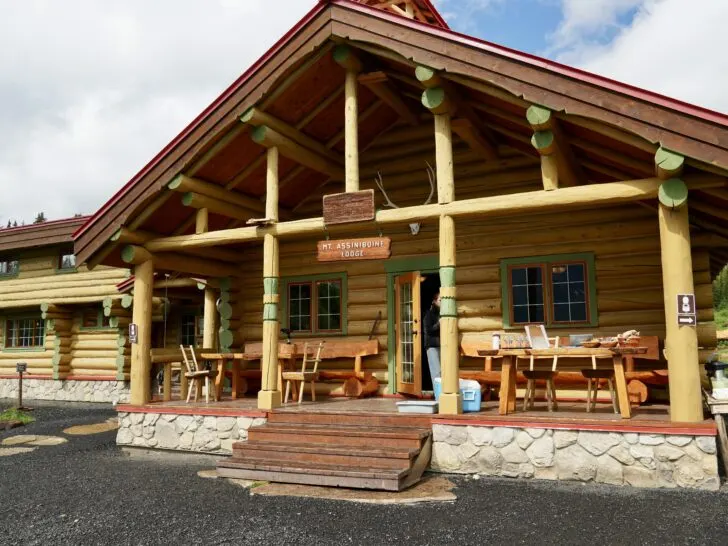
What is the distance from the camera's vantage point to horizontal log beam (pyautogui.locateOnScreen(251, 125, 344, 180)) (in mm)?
9148

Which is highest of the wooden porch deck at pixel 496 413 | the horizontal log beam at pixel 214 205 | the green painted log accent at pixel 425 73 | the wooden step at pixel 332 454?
the green painted log accent at pixel 425 73

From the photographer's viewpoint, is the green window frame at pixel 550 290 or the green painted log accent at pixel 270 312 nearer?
the green painted log accent at pixel 270 312

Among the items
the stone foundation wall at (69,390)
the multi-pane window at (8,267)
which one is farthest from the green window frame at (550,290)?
the multi-pane window at (8,267)

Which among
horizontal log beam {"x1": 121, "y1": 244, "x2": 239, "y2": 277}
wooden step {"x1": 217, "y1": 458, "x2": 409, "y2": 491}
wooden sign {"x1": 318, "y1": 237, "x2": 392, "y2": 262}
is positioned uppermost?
horizontal log beam {"x1": 121, "y1": 244, "x2": 239, "y2": 277}

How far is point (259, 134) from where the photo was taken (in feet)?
30.0

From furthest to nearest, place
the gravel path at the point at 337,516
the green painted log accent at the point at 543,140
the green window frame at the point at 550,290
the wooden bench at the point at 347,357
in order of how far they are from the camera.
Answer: the wooden bench at the point at 347,357 < the green window frame at the point at 550,290 < the green painted log accent at the point at 543,140 < the gravel path at the point at 337,516

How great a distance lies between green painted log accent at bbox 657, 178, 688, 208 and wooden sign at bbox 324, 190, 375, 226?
3602mm

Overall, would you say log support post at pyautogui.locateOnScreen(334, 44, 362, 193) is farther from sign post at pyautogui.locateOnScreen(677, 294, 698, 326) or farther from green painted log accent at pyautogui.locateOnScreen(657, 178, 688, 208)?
sign post at pyautogui.locateOnScreen(677, 294, 698, 326)

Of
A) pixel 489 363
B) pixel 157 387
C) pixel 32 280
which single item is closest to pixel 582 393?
pixel 489 363

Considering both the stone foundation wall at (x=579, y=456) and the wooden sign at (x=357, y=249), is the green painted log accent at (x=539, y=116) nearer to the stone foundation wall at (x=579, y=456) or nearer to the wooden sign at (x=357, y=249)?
the wooden sign at (x=357, y=249)

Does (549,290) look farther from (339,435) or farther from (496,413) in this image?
(339,435)

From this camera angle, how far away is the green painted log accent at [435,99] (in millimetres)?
7926

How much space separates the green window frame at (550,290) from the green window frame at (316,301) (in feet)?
10.3

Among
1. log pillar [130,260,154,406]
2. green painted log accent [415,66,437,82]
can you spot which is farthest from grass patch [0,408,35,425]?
green painted log accent [415,66,437,82]
